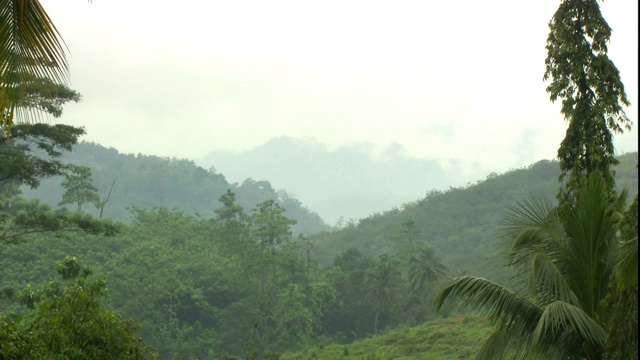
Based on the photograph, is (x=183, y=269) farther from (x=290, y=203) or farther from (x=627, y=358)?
(x=290, y=203)

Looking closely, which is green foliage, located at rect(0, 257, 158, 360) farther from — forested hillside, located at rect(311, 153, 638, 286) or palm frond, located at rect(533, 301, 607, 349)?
forested hillside, located at rect(311, 153, 638, 286)

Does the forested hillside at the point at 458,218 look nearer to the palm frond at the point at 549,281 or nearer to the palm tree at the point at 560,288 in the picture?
the palm tree at the point at 560,288

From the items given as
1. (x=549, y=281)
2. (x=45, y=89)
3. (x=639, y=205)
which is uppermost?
(x=45, y=89)

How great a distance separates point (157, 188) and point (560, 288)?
8481 centimetres

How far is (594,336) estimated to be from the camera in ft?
24.7

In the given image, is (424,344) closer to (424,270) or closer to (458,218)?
(424,270)

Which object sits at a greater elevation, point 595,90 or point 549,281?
point 595,90

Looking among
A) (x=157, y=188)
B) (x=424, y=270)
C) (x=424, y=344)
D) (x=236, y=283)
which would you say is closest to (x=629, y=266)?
(x=424, y=344)

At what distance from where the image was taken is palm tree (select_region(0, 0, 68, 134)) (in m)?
4.58

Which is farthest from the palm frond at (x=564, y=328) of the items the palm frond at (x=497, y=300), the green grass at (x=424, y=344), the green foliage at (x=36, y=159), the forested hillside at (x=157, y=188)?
the forested hillside at (x=157, y=188)

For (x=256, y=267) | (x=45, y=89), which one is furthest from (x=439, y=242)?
(x=45, y=89)

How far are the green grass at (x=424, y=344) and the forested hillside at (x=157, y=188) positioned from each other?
51.6m

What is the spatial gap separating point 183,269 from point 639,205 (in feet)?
124

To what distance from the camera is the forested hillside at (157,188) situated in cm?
8750
